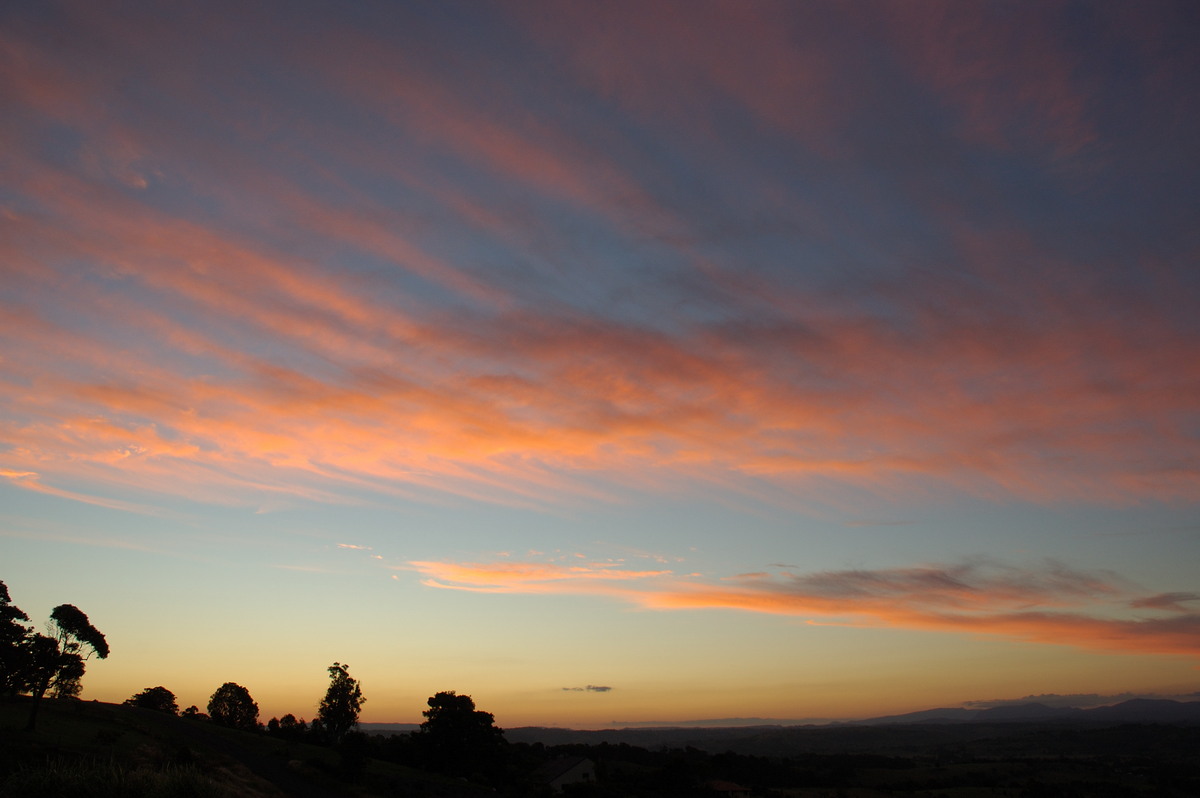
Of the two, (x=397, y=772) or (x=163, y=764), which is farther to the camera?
(x=397, y=772)

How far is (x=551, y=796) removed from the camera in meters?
71.4

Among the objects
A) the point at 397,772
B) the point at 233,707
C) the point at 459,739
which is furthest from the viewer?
the point at 233,707

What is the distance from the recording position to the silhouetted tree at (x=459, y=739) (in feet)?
284

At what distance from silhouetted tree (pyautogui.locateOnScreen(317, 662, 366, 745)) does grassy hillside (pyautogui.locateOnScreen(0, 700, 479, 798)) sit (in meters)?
12.3

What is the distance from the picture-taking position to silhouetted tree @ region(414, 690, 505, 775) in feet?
284

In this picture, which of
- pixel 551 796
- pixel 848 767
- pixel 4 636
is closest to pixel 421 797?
pixel 551 796

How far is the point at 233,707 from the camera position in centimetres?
11525

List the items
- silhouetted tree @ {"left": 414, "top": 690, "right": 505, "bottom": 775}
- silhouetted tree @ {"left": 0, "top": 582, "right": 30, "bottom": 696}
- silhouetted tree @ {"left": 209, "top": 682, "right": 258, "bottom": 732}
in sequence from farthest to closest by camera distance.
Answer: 1. silhouetted tree @ {"left": 209, "top": 682, "right": 258, "bottom": 732}
2. silhouetted tree @ {"left": 414, "top": 690, "right": 505, "bottom": 775}
3. silhouetted tree @ {"left": 0, "top": 582, "right": 30, "bottom": 696}

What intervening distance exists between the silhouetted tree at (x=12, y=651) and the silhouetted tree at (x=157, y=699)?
238 ft

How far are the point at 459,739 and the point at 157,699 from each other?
207ft

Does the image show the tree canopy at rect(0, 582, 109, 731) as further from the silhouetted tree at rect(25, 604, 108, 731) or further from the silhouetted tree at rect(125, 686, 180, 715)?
the silhouetted tree at rect(125, 686, 180, 715)

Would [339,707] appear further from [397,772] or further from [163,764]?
[163,764]

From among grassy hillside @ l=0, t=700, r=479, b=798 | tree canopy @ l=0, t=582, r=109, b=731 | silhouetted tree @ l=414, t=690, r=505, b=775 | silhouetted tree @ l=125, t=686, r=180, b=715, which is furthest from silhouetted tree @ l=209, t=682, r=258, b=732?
tree canopy @ l=0, t=582, r=109, b=731

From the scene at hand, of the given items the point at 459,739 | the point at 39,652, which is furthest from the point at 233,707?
the point at 39,652
